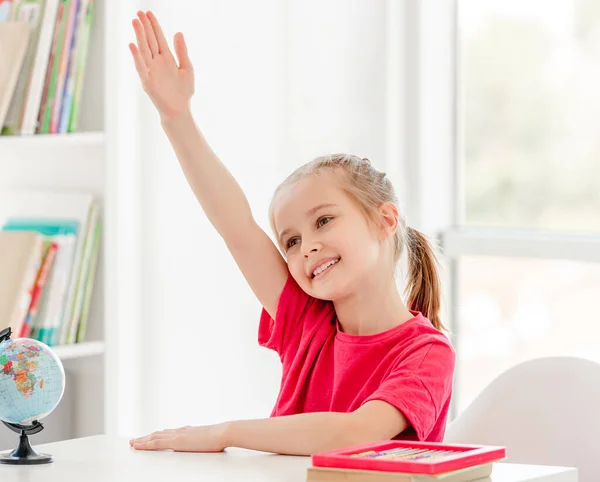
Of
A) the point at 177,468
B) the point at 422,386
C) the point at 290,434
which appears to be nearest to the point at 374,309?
the point at 422,386

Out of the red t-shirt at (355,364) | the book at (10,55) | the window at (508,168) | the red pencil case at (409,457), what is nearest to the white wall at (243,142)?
the window at (508,168)

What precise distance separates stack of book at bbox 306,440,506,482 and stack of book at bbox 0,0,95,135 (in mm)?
1334

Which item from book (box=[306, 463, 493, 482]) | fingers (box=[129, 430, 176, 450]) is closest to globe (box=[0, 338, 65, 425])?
fingers (box=[129, 430, 176, 450])

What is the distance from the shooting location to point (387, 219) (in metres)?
1.71

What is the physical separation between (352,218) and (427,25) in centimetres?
124

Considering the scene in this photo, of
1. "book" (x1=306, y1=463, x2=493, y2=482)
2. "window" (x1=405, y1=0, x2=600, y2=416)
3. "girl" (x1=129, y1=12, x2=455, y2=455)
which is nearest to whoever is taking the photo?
"book" (x1=306, y1=463, x2=493, y2=482)

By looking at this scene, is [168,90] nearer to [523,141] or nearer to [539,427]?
[539,427]

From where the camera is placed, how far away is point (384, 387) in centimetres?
148

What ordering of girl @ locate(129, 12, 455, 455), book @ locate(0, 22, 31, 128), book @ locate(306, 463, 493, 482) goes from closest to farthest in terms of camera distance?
book @ locate(306, 463, 493, 482)
girl @ locate(129, 12, 455, 455)
book @ locate(0, 22, 31, 128)

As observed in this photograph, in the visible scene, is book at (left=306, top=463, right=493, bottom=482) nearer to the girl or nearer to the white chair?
the girl

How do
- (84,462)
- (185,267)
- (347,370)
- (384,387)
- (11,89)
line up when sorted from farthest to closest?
(185,267) → (11,89) → (347,370) → (384,387) → (84,462)

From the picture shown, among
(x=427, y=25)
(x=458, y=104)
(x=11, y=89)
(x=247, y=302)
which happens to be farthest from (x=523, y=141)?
(x=11, y=89)

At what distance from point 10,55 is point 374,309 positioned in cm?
105

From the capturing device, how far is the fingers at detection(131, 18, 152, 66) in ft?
5.56
